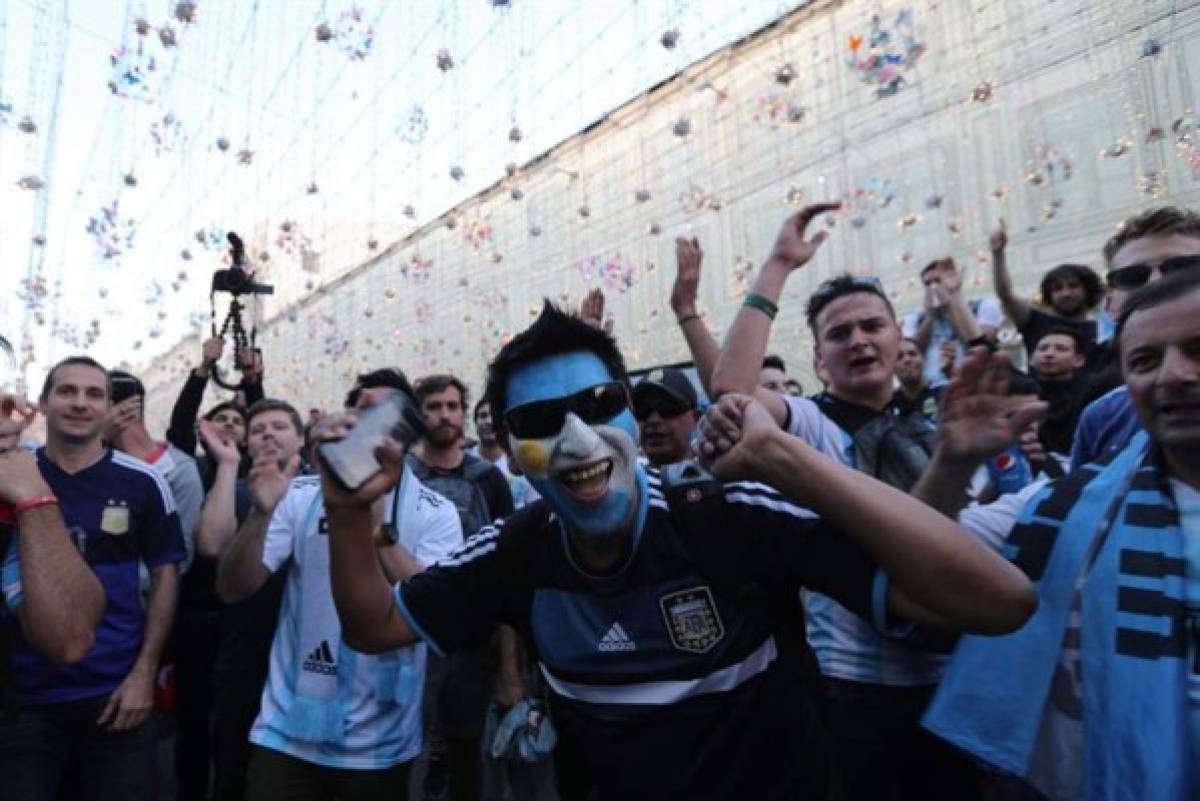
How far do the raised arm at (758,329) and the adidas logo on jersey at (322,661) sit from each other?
59.8 inches

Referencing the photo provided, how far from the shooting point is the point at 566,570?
1.63 metres

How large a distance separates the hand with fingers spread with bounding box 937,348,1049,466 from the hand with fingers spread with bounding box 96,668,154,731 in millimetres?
2804

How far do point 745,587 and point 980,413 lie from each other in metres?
0.53

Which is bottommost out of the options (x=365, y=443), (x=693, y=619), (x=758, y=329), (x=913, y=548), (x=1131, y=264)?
(x=693, y=619)

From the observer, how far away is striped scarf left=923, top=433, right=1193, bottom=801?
137 cm

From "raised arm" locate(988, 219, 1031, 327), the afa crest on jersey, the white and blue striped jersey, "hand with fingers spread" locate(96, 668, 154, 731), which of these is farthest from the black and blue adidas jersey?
"raised arm" locate(988, 219, 1031, 327)

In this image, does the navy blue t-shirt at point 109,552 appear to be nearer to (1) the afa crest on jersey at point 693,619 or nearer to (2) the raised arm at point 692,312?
(2) the raised arm at point 692,312

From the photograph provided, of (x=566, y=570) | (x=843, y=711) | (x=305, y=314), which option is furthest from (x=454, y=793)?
(x=305, y=314)

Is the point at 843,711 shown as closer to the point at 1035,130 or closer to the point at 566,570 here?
the point at 566,570

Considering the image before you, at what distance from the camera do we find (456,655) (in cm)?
366

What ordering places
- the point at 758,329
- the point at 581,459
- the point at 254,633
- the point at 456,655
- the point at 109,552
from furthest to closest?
the point at 456,655 → the point at 254,633 → the point at 109,552 → the point at 758,329 → the point at 581,459

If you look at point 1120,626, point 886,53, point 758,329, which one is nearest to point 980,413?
point 1120,626

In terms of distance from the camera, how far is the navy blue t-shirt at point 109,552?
8.68 feet

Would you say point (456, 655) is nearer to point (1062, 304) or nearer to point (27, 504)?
point (27, 504)
